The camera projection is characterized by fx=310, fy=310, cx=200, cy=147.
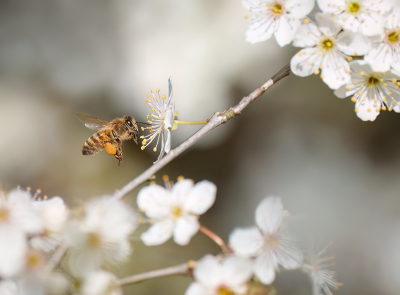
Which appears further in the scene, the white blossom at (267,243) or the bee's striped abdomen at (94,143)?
the bee's striped abdomen at (94,143)

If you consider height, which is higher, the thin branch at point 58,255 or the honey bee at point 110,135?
the honey bee at point 110,135

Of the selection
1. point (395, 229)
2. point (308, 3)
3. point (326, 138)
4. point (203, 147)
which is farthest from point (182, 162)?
point (308, 3)

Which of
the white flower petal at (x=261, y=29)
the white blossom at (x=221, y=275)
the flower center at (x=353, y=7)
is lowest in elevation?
the white blossom at (x=221, y=275)

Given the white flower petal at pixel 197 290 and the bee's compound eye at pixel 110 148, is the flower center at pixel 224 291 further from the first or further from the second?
the bee's compound eye at pixel 110 148

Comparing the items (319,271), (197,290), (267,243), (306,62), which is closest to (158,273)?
(197,290)

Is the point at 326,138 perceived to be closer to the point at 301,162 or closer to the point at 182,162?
the point at 301,162

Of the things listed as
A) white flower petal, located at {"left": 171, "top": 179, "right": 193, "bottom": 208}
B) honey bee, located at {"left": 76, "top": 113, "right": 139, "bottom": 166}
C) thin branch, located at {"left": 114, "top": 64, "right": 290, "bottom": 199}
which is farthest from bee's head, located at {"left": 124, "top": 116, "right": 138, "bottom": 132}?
white flower petal, located at {"left": 171, "top": 179, "right": 193, "bottom": 208}

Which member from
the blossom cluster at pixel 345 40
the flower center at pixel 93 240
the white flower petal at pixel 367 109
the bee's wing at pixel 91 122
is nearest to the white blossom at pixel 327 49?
the blossom cluster at pixel 345 40

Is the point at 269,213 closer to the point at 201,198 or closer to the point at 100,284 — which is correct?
the point at 201,198
